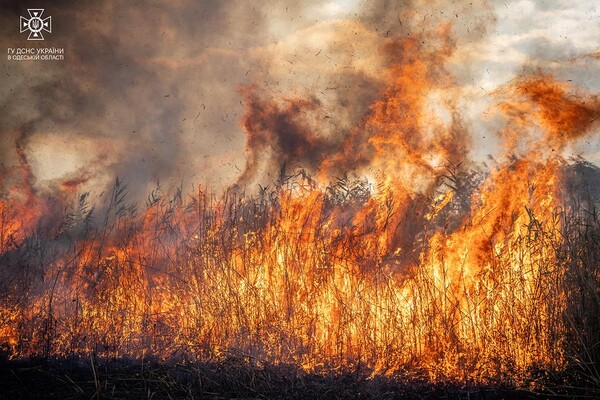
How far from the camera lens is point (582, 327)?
4625 mm

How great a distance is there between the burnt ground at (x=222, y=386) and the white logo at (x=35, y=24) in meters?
6.42

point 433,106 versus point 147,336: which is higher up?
point 433,106

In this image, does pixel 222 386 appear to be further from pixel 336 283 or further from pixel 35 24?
pixel 35 24

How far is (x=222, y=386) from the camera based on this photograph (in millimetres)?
4766

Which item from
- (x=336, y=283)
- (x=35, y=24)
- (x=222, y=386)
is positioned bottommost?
(x=222, y=386)

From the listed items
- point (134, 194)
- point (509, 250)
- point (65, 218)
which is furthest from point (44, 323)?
point (509, 250)

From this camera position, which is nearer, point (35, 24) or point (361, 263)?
point (361, 263)

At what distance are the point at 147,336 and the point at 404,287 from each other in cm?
315

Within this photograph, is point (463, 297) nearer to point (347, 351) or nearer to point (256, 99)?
point (347, 351)

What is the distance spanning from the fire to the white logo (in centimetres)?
340

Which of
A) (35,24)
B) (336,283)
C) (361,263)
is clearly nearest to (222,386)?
(336,283)

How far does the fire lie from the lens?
5.29 m

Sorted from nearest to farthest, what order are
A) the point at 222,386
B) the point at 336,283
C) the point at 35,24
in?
the point at 222,386
the point at 336,283
the point at 35,24

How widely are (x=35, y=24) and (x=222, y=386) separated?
25.2 feet
